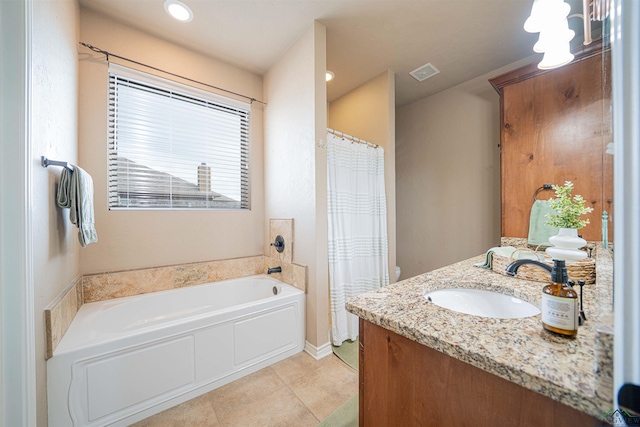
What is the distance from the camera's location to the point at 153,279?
1995 millimetres

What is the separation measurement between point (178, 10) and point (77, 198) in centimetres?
155

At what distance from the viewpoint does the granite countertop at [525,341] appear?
1.21 ft

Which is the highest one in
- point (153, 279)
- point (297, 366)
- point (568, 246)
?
point (568, 246)

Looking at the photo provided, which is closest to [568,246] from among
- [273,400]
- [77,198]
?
[273,400]

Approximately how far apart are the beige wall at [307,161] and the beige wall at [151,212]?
0.47 meters

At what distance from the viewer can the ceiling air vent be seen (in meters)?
2.45

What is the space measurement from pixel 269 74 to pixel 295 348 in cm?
273

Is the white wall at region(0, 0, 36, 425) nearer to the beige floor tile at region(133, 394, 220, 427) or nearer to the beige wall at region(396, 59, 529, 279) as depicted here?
the beige floor tile at region(133, 394, 220, 427)

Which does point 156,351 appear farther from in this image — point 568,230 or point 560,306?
point 568,230

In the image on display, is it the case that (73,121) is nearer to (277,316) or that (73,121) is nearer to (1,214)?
(1,214)

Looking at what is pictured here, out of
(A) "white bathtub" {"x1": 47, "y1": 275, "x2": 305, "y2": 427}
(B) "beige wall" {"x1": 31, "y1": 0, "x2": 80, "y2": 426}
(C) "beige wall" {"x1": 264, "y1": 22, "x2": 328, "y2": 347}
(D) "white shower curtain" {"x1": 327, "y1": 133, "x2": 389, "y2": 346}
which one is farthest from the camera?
(D) "white shower curtain" {"x1": 327, "y1": 133, "x2": 389, "y2": 346}

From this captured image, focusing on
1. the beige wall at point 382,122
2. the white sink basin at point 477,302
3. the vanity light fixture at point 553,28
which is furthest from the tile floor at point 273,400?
the vanity light fixture at point 553,28

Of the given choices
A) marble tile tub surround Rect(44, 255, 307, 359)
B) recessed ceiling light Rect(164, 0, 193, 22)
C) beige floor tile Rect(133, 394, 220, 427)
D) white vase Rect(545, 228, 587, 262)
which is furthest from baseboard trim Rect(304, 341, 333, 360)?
recessed ceiling light Rect(164, 0, 193, 22)

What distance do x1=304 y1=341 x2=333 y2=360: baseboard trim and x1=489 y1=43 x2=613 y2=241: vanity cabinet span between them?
175cm
